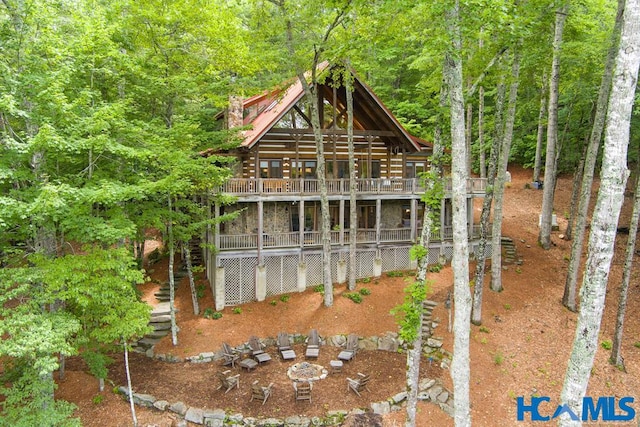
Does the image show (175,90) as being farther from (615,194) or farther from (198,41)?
(615,194)

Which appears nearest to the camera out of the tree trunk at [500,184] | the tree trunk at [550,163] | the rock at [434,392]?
the rock at [434,392]

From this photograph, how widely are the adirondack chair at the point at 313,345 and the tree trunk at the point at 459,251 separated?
6882mm

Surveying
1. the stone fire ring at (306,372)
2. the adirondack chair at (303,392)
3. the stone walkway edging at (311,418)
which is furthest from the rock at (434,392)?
the adirondack chair at (303,392)

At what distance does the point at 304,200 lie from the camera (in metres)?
18.5

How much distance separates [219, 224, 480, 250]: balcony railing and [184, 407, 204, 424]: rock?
293 inches

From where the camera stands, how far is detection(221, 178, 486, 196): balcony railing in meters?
17.4

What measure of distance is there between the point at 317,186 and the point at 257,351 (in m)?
8.62

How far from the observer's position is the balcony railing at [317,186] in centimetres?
1739

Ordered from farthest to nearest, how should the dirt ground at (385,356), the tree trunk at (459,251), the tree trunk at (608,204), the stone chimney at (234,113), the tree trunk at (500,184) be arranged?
the stone chimney at (234,113)
the tree trunk at (500,184)
the dirt ground at (385,356)
the tree trunk at (459,251)
the tree trunk at (608,204)

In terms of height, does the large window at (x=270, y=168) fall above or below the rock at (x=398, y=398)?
above

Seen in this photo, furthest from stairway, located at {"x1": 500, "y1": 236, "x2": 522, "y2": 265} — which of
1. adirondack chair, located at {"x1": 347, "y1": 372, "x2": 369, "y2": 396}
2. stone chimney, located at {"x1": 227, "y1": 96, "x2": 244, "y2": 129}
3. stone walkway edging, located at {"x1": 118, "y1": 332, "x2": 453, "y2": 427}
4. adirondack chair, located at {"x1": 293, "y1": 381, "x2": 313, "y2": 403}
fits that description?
stone chimney, located at {"x1": 227, "y1": 96, "x2": 244, "y2": 129}

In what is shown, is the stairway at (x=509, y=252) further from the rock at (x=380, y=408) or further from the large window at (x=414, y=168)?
the rock at (x=380, y=408)

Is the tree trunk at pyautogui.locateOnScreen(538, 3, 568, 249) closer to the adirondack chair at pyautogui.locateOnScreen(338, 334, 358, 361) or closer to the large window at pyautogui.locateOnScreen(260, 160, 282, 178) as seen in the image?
the adirondack chair at pyautogui.locateOnScreen(338, 334, 358, 361)

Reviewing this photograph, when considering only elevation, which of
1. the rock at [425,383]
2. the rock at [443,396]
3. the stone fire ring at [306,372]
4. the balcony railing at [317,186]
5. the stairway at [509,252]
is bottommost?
the stone fire ring at [306,372]
